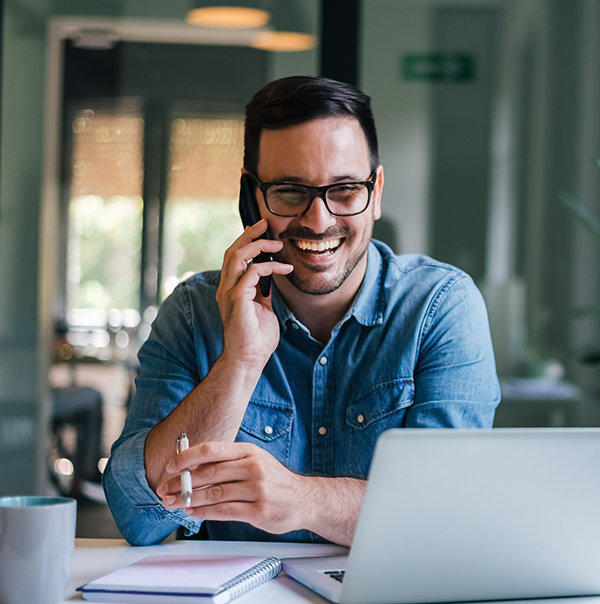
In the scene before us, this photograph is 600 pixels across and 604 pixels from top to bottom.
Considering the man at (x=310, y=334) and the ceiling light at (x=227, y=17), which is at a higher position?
the ceiling light at (x=227, y=17)

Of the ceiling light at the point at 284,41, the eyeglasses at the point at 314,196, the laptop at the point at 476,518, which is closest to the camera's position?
the laptop at the point at 476,518

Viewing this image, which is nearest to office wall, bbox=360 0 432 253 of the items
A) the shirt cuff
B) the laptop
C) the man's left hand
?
the shirt cuff

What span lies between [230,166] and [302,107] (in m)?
1.27

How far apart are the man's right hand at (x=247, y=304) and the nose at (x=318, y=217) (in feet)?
0.23

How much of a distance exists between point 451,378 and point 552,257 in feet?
4.93

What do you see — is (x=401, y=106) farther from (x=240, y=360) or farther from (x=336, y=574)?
(x=336, y=574)

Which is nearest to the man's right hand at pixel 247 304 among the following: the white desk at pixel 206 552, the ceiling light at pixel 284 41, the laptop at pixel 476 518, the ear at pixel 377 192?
the ear at pixel 377 192

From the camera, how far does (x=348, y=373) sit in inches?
57.2

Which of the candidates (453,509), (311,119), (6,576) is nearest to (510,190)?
(311,119)

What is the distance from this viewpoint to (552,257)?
2662mm

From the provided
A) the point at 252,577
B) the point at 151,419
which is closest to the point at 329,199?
the point at 151,419

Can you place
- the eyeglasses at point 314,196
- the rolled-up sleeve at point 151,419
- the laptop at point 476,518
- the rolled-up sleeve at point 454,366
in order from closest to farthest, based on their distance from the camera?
the laptop at point 476,518, the rolled-up sleeve at point 151,419, the rolled-up sleeve at point 454,366, the eyeglasses at point 314,196

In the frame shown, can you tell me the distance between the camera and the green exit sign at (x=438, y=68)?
2621mm

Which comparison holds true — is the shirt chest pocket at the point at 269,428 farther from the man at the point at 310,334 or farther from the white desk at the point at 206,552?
the white desk at the point at 206,552
